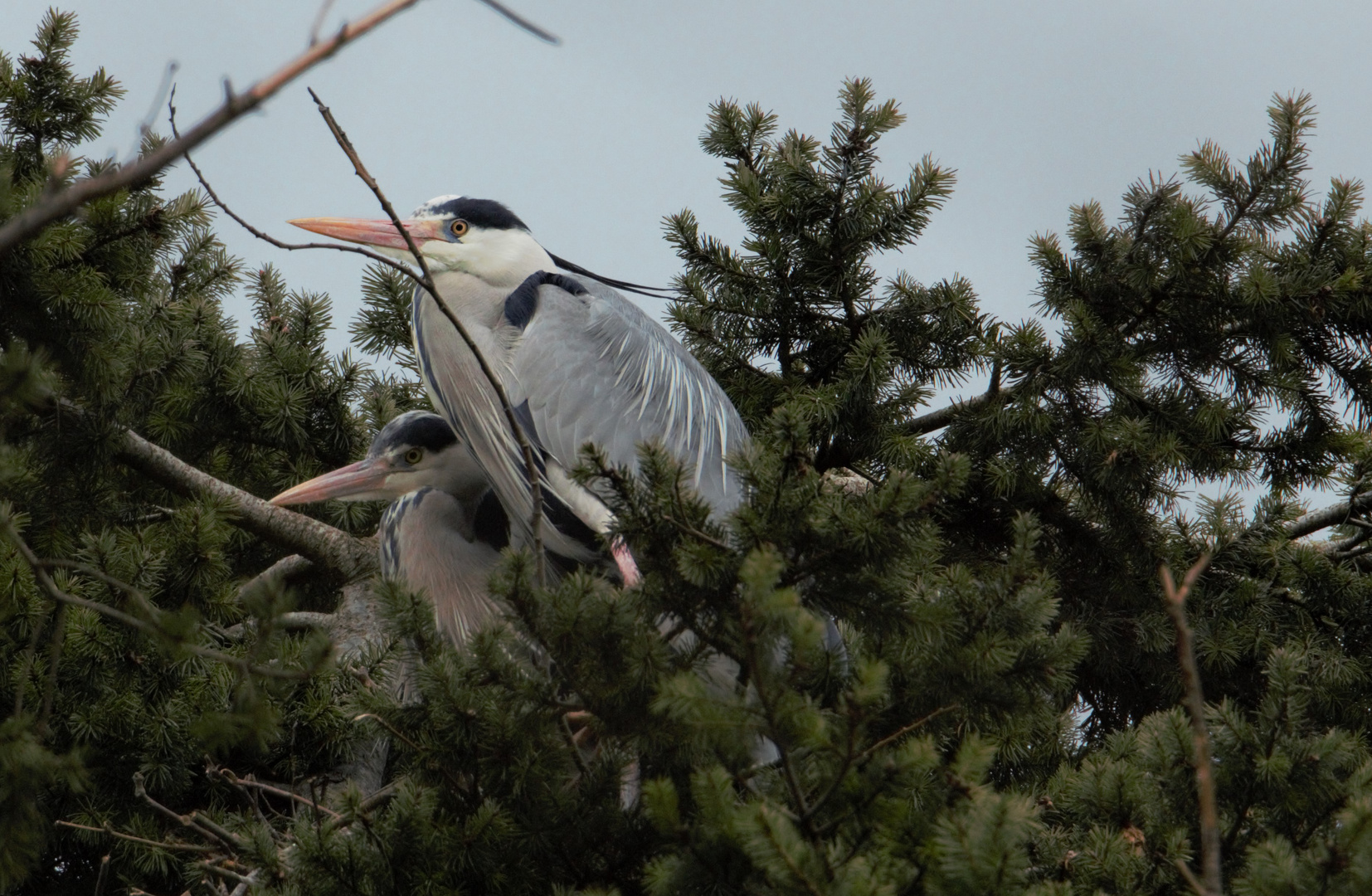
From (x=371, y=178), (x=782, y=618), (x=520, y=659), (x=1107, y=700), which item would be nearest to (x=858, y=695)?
(x=782, y=618)

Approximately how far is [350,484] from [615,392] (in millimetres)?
673

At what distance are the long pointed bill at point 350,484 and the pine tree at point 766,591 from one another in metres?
0.11

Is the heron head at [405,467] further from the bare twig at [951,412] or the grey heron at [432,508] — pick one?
the bare twig at [951,412]

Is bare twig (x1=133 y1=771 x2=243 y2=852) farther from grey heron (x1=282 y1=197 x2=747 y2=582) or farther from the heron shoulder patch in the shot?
the heron shoulder patch

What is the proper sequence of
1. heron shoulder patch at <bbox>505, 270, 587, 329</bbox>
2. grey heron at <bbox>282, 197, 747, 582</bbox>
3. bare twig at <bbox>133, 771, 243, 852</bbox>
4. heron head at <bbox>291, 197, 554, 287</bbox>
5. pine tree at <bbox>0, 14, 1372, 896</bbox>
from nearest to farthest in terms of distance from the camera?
pine tree at <bbox>0, 14, 1372, 896</bbox>
bare twig at <bbox>133, 771, 243, 852</bbox>
grey heron at <bbox>282, 197, 747, 582</bbox>
heron shoulder patch at <bbox>505, 270, 587, 329</bbox>
heron head at <bbox>291, 197, 554, 287</bbox>

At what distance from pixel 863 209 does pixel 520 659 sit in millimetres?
→ 1467

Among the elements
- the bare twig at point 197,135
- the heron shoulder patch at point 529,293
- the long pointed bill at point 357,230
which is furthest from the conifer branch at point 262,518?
the bare twig at point 197,135

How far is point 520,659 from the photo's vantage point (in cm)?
169

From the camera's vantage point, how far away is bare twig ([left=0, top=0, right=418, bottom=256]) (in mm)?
824

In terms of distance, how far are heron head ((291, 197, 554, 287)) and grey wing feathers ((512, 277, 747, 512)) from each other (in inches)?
4.7

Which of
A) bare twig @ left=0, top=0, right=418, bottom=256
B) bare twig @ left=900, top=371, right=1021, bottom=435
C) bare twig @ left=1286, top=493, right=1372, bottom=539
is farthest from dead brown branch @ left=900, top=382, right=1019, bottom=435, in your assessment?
bare twig @ left=0, top=0, right=418, bottom=256

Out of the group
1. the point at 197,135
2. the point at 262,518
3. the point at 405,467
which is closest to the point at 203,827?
the point at 262,518

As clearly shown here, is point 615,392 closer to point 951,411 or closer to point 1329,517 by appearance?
point 951,411

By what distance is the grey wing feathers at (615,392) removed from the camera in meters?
2.74
